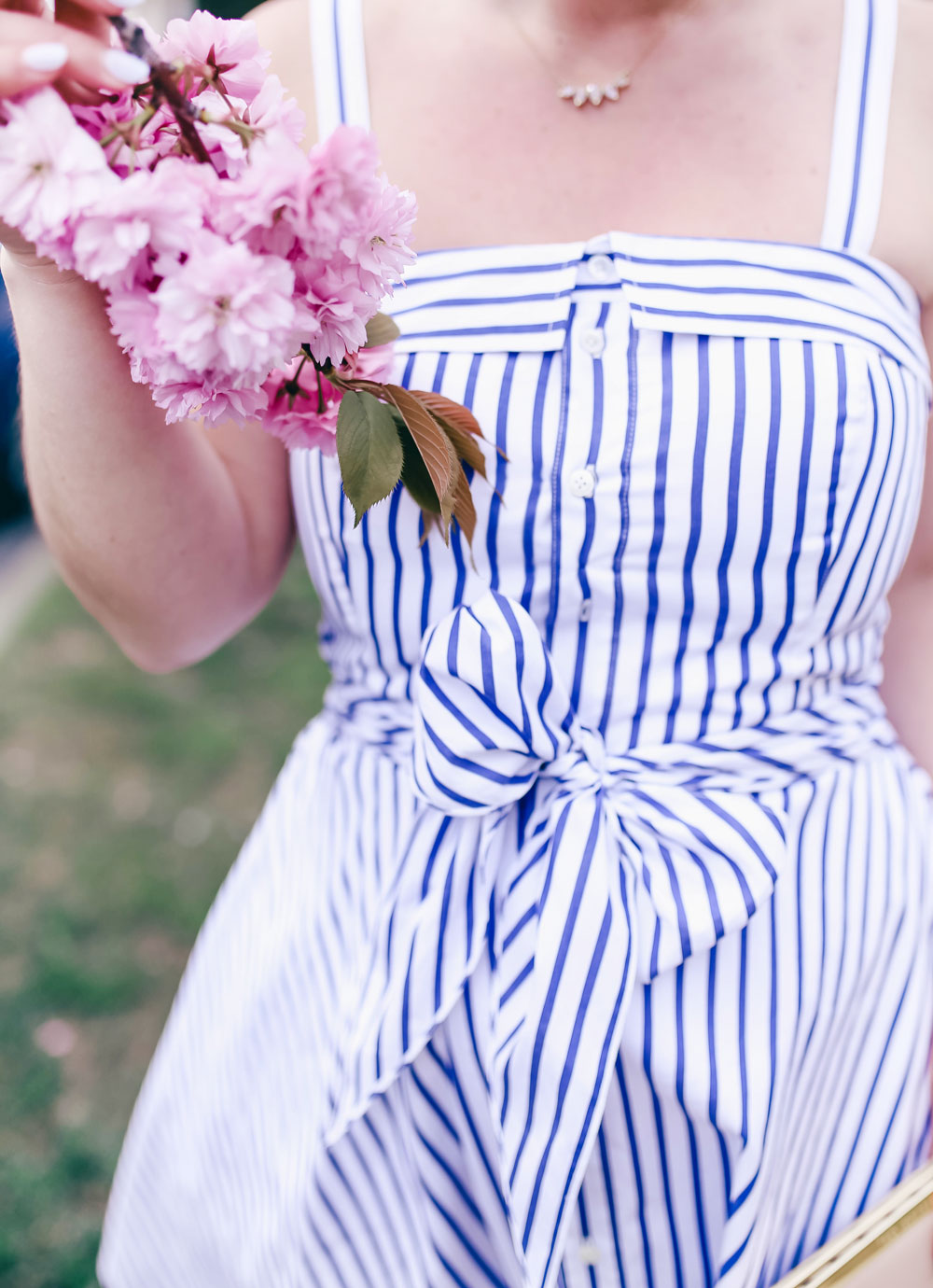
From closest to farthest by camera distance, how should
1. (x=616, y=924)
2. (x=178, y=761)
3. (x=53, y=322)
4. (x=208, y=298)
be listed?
(x=208, y=298) < (x=53, y=322) < (x=616, y=924) < (x=178, y=761)

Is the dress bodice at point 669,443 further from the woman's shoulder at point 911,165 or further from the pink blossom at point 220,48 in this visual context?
the pink blossom at point 220,48

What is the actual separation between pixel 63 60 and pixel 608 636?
2.05 feet

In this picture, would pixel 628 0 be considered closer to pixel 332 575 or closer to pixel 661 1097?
pixel 332 575

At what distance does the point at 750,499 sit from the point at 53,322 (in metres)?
0.58

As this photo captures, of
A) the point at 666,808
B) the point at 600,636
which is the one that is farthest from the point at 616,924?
the point at 600,636

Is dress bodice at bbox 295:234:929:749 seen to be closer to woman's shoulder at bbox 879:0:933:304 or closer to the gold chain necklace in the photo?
woman's shoulder at bbox 879:0:933:304

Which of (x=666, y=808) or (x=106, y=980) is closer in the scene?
(x=666, y=808)

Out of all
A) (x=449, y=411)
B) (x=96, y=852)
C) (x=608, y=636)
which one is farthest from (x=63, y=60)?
(x=96, y=852)

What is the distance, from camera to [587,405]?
36.2 inches

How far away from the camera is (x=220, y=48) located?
592mm

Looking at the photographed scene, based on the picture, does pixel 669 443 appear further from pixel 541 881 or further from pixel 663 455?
pixel 541 881

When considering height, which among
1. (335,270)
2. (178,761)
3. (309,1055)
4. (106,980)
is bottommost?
(309,1055)

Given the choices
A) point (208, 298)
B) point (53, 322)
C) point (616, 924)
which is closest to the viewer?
point (208, 298)

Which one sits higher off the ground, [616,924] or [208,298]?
[208,298]
